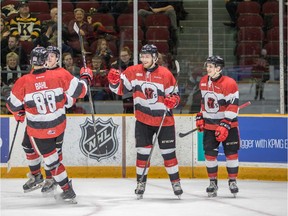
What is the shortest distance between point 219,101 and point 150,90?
0.60 m

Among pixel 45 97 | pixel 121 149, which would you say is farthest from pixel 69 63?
pixel 45 97

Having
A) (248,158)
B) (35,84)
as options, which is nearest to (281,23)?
(248,158)

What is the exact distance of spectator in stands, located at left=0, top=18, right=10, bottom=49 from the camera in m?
9.63

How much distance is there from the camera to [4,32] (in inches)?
386

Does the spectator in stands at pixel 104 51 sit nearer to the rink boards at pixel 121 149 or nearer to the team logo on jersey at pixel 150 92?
the rink boards at pixel 121 149

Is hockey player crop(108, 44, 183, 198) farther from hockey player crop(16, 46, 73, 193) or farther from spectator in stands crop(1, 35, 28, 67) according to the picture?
spectator in stands crop(1, 35, 28, 67)

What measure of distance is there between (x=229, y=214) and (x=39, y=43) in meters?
3.99

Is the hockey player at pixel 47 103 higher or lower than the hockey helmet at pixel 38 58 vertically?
lower

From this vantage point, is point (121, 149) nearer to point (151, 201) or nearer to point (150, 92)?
point (150, 92)

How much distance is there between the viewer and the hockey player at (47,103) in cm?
699

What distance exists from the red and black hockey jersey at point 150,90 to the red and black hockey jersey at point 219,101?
319mm

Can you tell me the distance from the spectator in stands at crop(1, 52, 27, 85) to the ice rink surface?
3.85 feet

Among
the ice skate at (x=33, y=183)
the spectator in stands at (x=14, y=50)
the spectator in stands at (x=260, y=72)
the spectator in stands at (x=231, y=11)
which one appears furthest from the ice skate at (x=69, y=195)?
the spectator in stands at (x=231, y=11)

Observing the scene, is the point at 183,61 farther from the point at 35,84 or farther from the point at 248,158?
the point at 35,84
